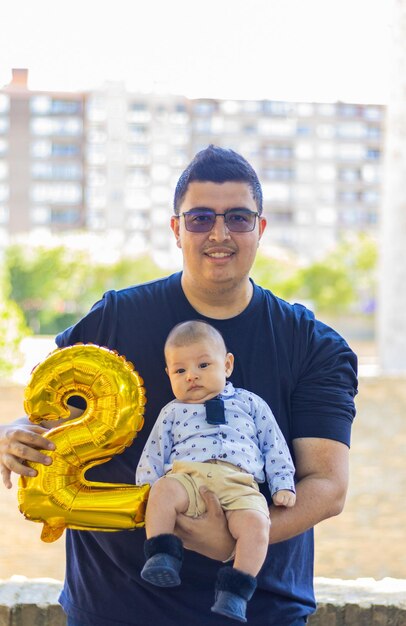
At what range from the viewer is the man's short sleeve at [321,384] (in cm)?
221

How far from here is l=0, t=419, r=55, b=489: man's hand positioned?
6.86ft

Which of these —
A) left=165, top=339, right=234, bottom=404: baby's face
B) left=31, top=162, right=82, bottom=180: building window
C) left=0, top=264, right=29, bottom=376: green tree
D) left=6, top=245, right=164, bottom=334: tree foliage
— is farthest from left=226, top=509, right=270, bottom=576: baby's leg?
left=31, top=162, right=82, bottom=180: building window

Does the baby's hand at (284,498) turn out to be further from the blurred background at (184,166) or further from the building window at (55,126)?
the building window at (55,126)

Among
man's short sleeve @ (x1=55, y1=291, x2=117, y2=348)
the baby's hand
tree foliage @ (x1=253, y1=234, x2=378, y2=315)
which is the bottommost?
tree foliage @ (x1=253, y1=234, x2=378, y2=315)

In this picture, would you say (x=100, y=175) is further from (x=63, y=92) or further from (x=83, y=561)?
(x=83, y=561)

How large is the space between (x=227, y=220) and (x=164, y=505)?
642 millimetres

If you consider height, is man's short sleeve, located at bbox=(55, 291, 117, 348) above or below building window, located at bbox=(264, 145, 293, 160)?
below

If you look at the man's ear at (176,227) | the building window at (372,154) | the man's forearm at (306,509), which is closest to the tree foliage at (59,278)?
the man's ear at (176,227)

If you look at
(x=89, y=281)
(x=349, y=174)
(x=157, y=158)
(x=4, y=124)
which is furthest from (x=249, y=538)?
(x=349, y=174)

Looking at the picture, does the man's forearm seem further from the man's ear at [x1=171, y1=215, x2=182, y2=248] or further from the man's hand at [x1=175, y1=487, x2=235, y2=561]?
the man's ear at [x1=171, y1=215, x2=182, y2=248]

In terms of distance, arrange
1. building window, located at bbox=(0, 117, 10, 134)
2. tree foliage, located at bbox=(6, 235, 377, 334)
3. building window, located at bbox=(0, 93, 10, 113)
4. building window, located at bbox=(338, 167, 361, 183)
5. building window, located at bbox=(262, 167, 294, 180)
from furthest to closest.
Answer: building window, located at bbox=(338, 167, 361, 183) → building window, located at bbox=(262, 167, 294, 180) → building window, located at bbox=(0, 93, 10, 113) → building window, located at bbox=(0, 117, 10, 134) → tree foliage, located at bbox=(6, 235, 377, 334)

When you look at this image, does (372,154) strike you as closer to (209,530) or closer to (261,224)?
(261,224)

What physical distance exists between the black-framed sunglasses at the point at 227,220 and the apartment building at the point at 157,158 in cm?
7432

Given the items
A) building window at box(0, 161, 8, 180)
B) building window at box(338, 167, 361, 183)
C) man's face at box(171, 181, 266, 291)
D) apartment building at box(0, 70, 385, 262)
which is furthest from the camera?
building window at box(338, 167, 361, 183)
